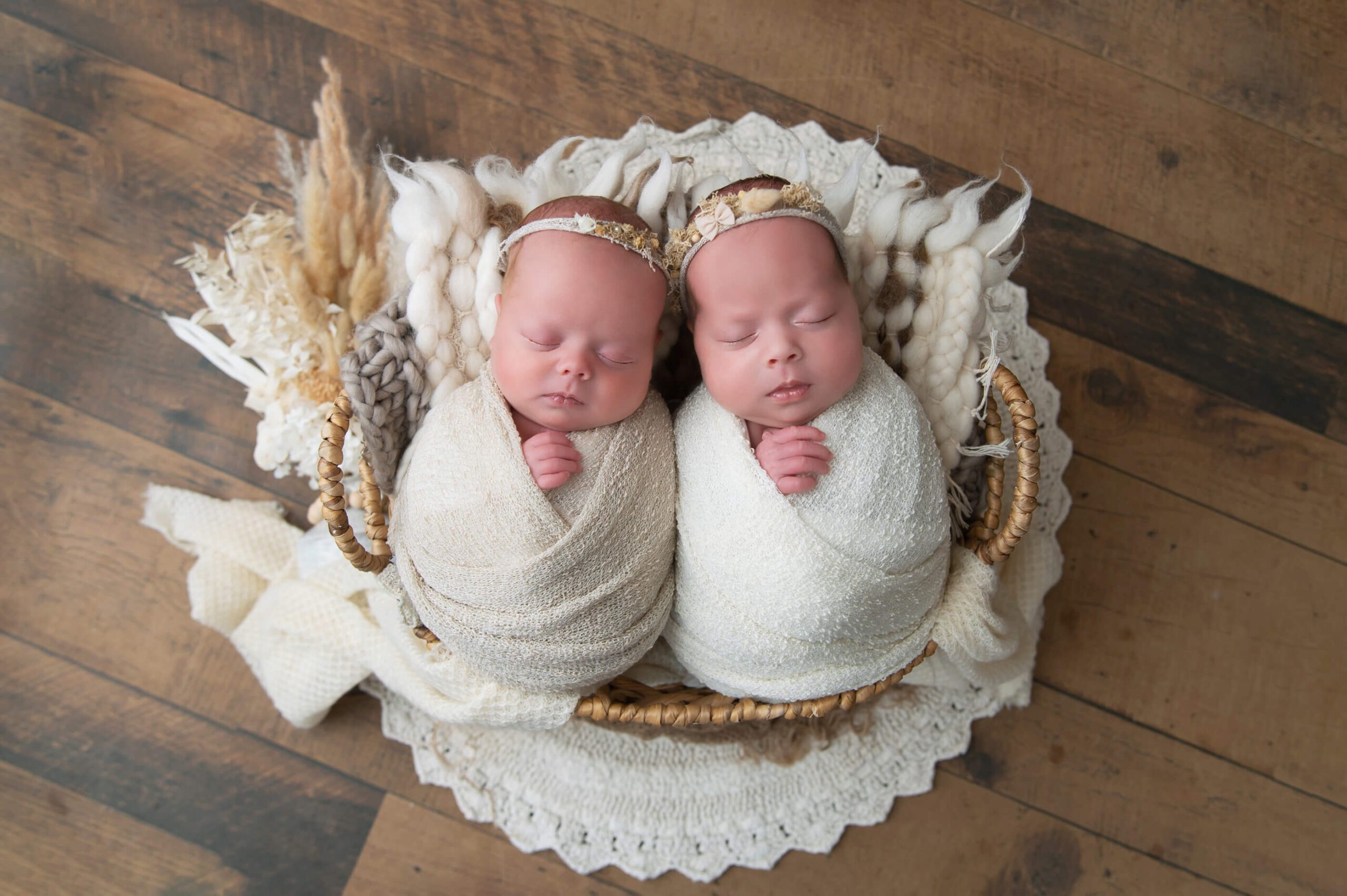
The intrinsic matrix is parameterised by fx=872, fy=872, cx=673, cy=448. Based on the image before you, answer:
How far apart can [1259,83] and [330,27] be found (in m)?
1.61

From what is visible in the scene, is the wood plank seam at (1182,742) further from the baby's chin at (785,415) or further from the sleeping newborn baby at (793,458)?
the baby's chin at (785,415)

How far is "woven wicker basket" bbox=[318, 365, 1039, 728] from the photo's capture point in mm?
989

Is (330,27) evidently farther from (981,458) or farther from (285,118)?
(981,458)

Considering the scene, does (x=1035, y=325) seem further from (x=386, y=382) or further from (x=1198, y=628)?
(x=386, y=382)

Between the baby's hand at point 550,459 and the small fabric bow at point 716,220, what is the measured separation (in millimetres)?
289

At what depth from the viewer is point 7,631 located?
4.55ft

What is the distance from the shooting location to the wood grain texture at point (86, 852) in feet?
4.36

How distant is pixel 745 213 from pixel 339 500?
56 centimetres

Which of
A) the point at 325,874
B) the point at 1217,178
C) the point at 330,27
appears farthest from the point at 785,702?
the point at 330,27

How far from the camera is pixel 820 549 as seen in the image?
3.24 feet

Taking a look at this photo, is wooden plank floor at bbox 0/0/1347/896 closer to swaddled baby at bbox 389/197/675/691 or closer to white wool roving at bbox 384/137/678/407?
white wool roving at bbox 384/137/678/407

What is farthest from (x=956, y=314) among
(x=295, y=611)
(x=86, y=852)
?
(x=86, y=852)

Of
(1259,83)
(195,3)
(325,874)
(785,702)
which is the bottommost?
(325,874)

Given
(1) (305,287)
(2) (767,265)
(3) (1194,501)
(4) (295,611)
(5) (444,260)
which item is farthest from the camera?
(3) (1194,501)
